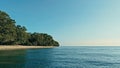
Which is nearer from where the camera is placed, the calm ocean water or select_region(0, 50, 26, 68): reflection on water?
select_region(0, 50, 26, 68): reflection on water

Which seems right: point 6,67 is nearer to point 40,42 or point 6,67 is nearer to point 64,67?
point 64,67

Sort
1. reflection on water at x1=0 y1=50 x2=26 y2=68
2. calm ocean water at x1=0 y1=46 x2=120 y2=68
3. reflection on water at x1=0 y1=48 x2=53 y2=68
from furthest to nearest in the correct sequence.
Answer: calm ocean water at x1=0 y1=46 x2=120 y2=68
reflection on water at x1=0 y1=48 x2=53 y2=68
reflection on water at x1=0 y1=50 x2=26 y2=68

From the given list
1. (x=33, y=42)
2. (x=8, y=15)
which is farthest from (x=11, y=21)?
(x=33, y=42)

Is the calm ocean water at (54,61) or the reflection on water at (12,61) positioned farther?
the calm ocean water at (54,61)

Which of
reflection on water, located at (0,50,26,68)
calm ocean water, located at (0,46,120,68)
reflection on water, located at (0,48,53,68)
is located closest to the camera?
reflection on water, located at (0,50,26,68)

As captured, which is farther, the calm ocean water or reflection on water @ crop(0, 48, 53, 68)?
the calm ocean water

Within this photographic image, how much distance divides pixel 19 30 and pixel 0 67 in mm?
107967

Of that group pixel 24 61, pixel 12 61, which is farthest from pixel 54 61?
pixel 12 61

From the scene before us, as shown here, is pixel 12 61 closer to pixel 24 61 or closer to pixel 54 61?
pixel 24 61

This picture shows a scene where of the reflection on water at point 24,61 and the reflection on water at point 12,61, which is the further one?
the reflection on water at point 24,61

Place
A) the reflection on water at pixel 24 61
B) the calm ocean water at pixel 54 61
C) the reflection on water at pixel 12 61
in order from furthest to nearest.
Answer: the calm ocean water at pixel 54 61
the reflection on water at pixel 24 61
the reflection on water at pixel 12 61

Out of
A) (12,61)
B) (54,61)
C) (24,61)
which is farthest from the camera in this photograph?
(54,61)

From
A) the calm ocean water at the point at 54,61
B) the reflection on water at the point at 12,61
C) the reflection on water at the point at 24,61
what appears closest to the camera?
the reflection on water at the point at 12,61

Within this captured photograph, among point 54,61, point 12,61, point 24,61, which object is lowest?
point 54,61
